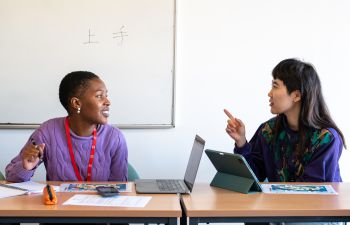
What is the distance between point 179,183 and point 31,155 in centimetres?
72

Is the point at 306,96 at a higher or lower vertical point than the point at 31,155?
higher

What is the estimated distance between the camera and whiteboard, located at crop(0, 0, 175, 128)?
3088 millimetres

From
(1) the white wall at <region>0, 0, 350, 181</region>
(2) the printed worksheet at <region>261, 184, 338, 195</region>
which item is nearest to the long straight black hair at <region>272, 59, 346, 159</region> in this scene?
(2) the printed worksheet at <region>261, 184, 338, 195</region>

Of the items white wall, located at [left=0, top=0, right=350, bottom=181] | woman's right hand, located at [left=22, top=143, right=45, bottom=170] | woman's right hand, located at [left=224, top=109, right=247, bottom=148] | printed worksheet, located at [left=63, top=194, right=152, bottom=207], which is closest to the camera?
printed worksheet, located at [left=63, top=194, right=152, bottom=207]

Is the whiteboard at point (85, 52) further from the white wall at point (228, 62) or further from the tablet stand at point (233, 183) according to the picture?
the tablet stand at point (233, 183)

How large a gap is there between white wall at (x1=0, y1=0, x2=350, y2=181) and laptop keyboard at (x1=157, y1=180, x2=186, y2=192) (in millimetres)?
934

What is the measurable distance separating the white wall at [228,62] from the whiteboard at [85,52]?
13cm

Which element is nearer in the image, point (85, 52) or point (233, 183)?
point (233, 183)

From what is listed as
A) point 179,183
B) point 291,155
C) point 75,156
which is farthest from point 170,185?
point 291,155

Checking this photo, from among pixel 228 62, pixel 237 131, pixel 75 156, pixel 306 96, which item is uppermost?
pixel 228 62

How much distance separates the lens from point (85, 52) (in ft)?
10.2

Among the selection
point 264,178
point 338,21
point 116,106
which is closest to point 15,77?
point 116,106

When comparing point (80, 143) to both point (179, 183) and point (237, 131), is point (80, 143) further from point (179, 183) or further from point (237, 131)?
point (237, 131)

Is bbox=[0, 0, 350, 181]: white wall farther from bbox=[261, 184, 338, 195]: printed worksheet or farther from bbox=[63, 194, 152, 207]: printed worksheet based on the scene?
bbox=[63, 194, 152, 207]: printed worksheet
